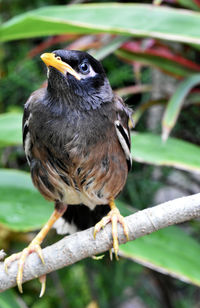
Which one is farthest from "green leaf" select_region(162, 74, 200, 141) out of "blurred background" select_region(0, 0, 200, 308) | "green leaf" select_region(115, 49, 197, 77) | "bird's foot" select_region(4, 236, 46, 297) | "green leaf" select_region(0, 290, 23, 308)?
"green leaf" select_region(0, 290, 23, 308)

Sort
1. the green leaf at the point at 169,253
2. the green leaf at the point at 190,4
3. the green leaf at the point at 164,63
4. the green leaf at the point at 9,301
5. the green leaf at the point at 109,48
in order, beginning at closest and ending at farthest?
the green leaf at the point at 169,253 → the green leaf at the point at 9,301 → the green leaf at the point at 109,48 → the green leaf at the point at 164,63 → the green leaf at the point at 190,4

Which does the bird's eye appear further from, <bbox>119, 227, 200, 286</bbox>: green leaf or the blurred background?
<bbox>119, 227, 200, 286</bbox>: green leaf

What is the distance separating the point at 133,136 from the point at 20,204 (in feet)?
2.41

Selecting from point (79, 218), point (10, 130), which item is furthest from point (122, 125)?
point (10, 130)

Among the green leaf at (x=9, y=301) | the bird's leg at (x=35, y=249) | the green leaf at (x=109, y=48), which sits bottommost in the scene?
the green leaf at (x=9, y=301)

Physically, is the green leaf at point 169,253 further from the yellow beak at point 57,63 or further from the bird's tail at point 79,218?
the yellow beak at point 57,63

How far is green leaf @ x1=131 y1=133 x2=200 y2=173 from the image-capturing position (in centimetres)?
249

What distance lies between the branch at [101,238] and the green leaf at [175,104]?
3.30ft

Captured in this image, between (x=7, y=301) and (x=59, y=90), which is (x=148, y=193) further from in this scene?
(x=59, y=90)

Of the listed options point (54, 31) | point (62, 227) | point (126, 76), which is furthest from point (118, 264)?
point (54, 31)

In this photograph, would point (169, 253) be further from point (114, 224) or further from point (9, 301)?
point (9, 301)

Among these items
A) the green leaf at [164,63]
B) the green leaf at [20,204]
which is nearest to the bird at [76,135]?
the green leaf at [20,204]

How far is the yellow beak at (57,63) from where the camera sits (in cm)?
185

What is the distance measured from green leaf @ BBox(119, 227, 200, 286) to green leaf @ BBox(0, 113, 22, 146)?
842 mm
